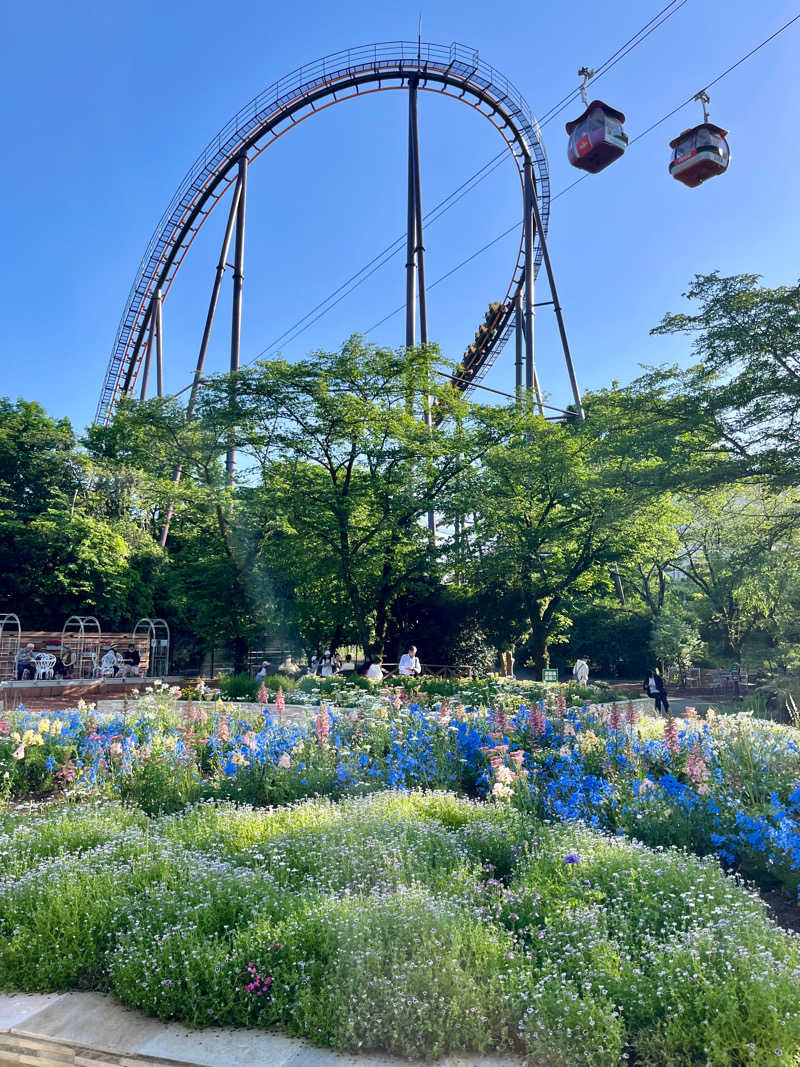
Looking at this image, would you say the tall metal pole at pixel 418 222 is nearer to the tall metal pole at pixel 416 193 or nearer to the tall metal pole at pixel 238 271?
the tall metal pole at pixel 416 193

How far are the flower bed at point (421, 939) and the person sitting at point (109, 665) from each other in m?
19.0

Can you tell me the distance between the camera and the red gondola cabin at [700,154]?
9.20m

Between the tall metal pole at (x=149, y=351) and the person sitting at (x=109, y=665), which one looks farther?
the tall metal pole at (x=149, y=351)

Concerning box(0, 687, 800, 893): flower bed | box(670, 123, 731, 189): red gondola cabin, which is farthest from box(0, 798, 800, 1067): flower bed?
box(670, 123, 731, 189): red gondola cabin

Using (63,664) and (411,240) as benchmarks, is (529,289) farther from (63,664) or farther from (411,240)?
(63,664)

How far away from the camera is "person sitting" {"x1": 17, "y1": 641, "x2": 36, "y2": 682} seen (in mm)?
21828

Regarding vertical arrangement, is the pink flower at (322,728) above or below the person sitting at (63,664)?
below

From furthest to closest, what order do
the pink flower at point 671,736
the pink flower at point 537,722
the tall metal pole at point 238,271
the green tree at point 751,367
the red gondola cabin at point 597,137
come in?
the tall metal pole at point 238,271
the green tree at point 751,367
the red gondola cabin at point 597,137
the pink flower at point 537,722
the pink flower at point 671,736

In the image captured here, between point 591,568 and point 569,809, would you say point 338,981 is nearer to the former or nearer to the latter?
point 569,809

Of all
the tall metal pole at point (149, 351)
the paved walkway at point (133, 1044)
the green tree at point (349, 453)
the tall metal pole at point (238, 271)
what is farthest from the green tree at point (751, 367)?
the tall metal pole at point (149, 351)

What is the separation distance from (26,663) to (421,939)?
22.0 metres

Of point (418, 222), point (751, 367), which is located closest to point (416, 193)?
point (418, 222)

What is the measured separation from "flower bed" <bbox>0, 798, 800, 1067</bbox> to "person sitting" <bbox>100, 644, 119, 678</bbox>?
19.0 m

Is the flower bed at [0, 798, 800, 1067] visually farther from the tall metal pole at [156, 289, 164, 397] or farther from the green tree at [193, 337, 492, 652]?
the tall metal pole at [156, 289, 164, 397]
